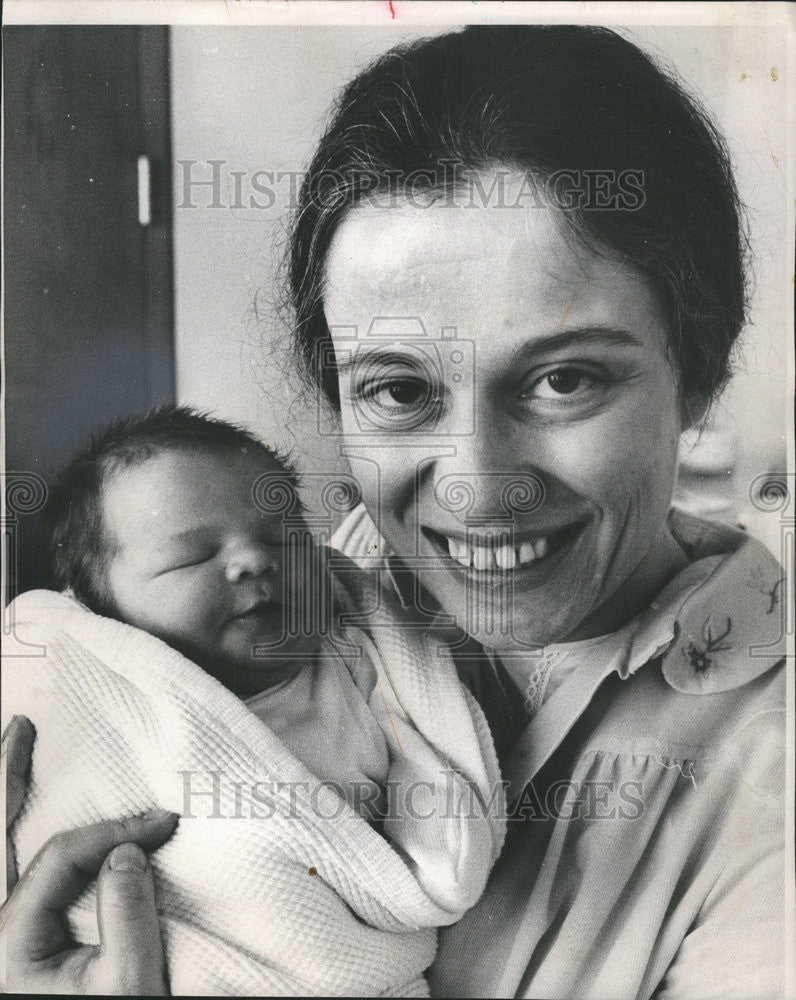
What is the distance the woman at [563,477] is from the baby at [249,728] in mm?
28

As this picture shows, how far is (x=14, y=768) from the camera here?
67 centimetres

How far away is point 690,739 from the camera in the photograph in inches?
26.2

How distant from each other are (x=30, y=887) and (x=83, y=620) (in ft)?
0.61

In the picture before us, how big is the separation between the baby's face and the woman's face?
9 centimetres

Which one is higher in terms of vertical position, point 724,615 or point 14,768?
point 724,615

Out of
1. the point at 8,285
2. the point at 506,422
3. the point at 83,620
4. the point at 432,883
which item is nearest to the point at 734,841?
the point at 432,883

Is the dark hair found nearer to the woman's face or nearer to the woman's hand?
the woman's face

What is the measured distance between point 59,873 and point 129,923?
60mm

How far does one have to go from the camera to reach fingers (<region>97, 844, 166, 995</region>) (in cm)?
64

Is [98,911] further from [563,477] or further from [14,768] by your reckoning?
[563,477]

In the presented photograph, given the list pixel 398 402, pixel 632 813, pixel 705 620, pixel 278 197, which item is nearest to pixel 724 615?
pixel 705 620

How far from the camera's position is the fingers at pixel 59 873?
647mm

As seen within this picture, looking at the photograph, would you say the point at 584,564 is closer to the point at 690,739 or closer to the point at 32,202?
the point at 690,739

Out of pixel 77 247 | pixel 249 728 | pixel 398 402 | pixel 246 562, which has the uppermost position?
pixel 77 247
